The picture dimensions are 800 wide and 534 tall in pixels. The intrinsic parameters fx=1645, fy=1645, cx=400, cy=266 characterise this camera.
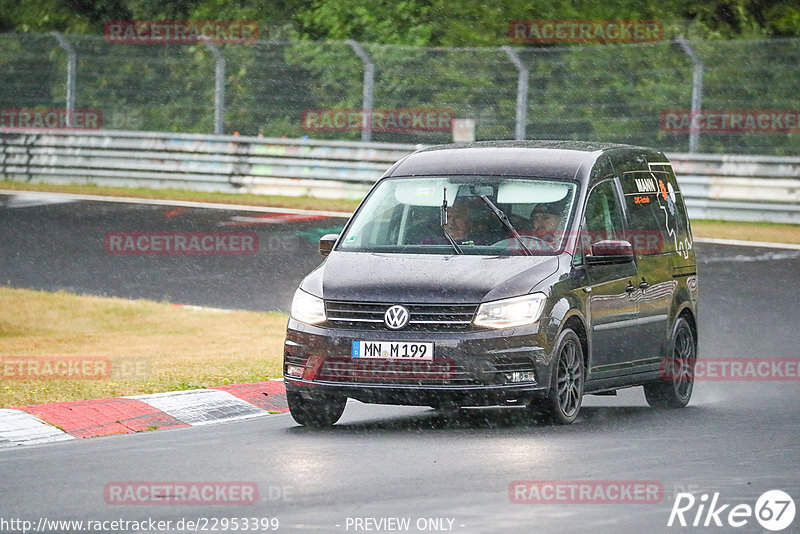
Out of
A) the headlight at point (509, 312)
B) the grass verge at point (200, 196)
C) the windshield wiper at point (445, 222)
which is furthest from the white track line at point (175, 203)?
the headlight at point (509, 312)

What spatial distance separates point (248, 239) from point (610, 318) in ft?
41.3

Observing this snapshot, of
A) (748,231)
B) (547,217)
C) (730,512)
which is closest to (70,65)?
(748,231)

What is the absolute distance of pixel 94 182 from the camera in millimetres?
29766

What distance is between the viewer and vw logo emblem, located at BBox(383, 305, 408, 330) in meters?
10.1

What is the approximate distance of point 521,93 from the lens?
26578 millimetres

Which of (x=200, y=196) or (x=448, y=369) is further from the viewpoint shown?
(x=200, y=196)

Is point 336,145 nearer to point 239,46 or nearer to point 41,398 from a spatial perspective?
point 239,46

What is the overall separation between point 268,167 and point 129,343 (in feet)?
42.4

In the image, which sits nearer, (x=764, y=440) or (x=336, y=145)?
(x=764, y=440)

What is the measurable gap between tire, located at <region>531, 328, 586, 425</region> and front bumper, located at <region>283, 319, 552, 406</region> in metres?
0.13

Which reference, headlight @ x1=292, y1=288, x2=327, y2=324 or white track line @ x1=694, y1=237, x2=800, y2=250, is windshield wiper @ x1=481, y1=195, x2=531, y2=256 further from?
white track line @ x1=694, y1=237, x2=800, y2=250

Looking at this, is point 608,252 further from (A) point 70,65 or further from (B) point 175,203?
(A) point 70,65

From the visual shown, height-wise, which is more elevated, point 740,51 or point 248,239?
point 740,51

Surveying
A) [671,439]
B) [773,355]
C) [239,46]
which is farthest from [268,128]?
[671,439]
